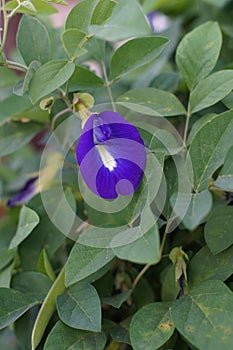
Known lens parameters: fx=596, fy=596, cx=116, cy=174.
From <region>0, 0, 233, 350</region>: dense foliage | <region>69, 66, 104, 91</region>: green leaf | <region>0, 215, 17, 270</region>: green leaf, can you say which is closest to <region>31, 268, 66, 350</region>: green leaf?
<region>0, 0, 233, 350</region>: dense foliage

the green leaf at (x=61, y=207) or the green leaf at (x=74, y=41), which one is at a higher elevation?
the green leaf at (x=74, y=41)

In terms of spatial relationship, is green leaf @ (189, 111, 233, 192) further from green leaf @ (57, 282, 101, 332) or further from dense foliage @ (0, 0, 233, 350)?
green leaf @ (57, 282, 101, 332)

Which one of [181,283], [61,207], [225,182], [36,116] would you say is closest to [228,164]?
[225,182]

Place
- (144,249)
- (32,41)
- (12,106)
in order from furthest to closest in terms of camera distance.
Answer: (12,106) < (32,41) < (144,249)

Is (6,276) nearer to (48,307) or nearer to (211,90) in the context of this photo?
(48,307)

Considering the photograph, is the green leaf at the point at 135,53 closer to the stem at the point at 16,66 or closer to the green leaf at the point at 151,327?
the stem at the point at 16,66

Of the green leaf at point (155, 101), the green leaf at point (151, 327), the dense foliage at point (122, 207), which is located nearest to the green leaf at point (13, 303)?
the dense foliage at point (122, 207)
